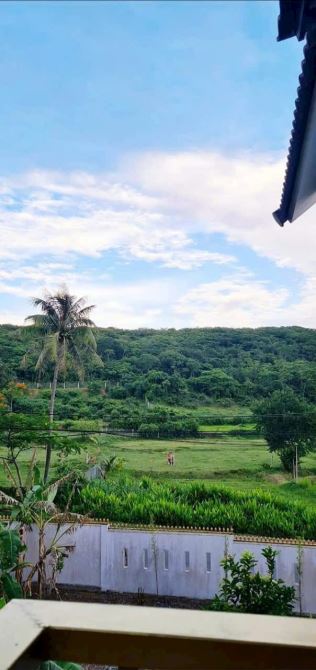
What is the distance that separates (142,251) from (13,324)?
800 centimetres

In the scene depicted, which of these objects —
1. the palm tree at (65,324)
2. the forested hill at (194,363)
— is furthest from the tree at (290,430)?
the palm tree at (65,324)

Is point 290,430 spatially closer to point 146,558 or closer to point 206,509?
point 206,509

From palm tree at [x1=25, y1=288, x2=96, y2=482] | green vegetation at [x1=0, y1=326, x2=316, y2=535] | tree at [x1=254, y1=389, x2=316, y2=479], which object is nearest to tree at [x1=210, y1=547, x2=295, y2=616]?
green vegetation at [x1=0, y1=326, x2=316, y2=535]

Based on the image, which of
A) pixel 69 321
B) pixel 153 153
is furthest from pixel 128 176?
pixel 153 153

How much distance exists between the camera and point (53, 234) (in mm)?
17359

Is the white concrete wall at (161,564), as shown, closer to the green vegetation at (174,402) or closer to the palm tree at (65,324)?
the green vegetation at (174,402)

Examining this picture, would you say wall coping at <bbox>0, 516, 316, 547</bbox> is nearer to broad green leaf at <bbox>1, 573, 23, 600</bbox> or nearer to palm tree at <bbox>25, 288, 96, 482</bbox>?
broad green leaf at <bbox>1, 573, 23, 600</bbox>

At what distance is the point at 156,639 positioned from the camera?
58 cm

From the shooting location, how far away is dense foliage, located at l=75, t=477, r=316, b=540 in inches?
313

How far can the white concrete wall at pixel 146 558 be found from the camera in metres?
7.31

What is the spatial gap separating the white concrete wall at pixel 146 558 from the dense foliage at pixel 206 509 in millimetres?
554

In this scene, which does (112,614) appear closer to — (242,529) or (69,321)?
(242,529)

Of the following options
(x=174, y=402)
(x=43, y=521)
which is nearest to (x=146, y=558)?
(x=43, y=521)

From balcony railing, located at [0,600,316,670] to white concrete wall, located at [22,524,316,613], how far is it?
7.13 metres
